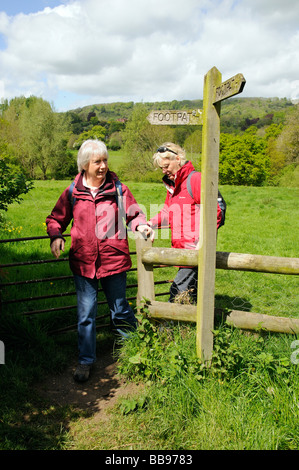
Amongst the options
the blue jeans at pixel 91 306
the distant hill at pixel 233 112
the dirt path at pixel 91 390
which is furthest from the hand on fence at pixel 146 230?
the distant hill at pixel 233 112

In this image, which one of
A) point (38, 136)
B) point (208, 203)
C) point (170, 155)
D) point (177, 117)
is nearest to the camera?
point (177, 117)

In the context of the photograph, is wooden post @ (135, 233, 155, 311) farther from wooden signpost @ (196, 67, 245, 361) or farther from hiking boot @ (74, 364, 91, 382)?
hiking boot @ (74, 364, 91, 382)

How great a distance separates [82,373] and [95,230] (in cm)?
138

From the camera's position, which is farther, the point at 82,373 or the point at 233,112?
the point at 233,112

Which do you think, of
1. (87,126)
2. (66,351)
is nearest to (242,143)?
(66,351)

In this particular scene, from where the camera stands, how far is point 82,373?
3.45m

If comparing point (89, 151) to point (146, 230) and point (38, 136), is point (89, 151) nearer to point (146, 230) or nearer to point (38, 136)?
point (146, 230)

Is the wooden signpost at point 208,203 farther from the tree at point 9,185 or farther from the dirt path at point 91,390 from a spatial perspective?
the tree at point 9,185

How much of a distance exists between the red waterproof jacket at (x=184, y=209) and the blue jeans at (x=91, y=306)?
68 cm

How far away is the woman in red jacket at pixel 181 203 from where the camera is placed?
11.4ft

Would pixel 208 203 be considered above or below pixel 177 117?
below

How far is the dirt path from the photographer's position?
314 centimetres


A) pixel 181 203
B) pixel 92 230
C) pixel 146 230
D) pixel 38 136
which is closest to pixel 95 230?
pixel 92 230

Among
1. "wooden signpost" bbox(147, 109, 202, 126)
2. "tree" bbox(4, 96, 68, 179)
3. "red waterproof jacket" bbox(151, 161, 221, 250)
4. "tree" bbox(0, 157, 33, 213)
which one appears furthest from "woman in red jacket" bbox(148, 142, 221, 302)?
"tree" bbox(4, 96, 68, 179)
